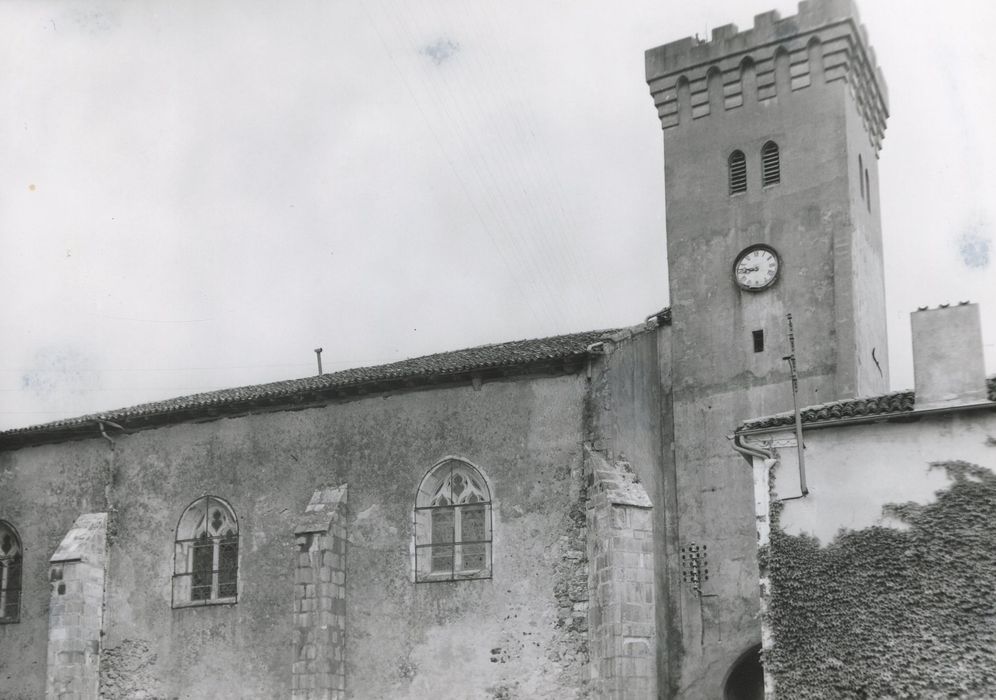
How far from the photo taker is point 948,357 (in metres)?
18.7

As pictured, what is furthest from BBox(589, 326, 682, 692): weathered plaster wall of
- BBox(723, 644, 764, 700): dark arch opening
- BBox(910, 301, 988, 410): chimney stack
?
BBox(910, 301, 988, 410): chimney stack

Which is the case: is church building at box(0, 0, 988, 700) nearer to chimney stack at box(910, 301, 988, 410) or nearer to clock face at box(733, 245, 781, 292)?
clock face at box(733, 245, 781, 292)

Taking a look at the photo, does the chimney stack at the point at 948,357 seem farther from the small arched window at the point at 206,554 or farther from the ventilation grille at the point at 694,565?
the small arched window at the point at 206,554

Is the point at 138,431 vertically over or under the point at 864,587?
over

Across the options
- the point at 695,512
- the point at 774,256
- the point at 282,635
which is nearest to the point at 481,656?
the point at 282,635

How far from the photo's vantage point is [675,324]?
27.7 metres

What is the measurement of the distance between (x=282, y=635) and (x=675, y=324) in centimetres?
1036

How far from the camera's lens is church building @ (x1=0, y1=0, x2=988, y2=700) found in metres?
22.8

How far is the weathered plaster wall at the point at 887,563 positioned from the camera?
17.6 meters

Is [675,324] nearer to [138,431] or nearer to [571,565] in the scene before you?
[571,565]

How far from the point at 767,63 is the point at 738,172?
243 cm

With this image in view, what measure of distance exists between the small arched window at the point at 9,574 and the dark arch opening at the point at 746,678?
14.4m

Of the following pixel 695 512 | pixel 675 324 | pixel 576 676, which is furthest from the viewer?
pixel 675 324

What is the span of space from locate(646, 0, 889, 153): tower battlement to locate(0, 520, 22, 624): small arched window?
55.0 feet
